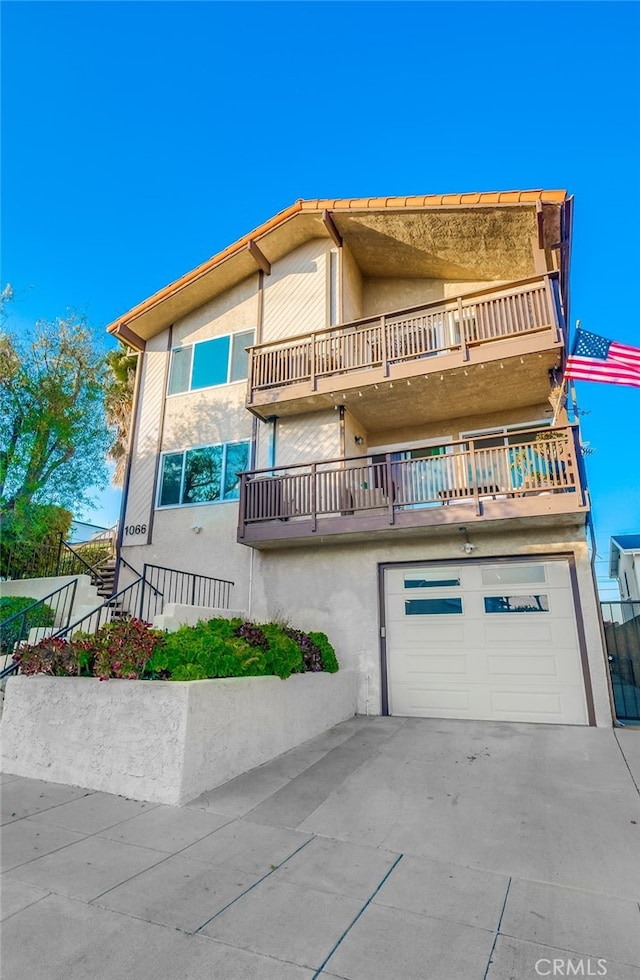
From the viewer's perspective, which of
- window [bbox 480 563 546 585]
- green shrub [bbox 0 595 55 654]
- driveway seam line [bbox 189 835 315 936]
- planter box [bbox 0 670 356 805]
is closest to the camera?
driveway seam line [bbox 189 835 315 936]

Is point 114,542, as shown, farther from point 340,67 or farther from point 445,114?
point 445,114

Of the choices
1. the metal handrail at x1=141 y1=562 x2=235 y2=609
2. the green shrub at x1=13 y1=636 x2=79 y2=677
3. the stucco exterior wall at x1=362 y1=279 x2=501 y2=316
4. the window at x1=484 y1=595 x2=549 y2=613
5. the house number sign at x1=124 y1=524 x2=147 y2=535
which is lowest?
the green shrub at x1=13 y1=636 x2=79 y2=677

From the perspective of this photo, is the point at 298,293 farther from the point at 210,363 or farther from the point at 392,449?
the point at 392,449

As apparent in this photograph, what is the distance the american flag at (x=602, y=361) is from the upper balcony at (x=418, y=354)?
40 centimetres

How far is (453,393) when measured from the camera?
10.0 metres

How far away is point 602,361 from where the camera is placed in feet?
27.4

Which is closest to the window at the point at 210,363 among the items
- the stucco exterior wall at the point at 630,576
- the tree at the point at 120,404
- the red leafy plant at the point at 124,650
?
the tree at the point at 120,404

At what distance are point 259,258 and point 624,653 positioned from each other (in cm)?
1276

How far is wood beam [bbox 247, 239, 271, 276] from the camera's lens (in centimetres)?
1212

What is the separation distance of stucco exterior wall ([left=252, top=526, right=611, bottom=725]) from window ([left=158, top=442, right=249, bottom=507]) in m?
2.21
